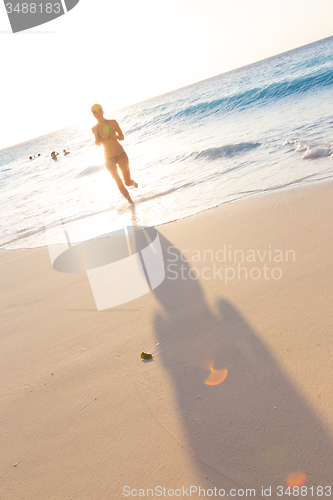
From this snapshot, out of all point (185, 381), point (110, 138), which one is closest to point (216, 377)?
point (185, 381)

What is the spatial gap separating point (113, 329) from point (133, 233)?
79.8 inches

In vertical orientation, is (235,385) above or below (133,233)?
above

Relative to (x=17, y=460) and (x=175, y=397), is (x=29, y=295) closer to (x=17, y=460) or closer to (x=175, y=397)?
(x=17, y=460)

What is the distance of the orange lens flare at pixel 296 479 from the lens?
1253mm

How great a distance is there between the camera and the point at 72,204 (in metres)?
7.45

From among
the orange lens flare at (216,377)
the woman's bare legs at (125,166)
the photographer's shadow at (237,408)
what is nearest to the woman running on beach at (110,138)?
the woman's bare legs at (125,166)

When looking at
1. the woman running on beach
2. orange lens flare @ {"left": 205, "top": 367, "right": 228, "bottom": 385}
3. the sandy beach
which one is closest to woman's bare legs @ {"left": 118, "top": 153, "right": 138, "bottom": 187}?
the woman running on beach

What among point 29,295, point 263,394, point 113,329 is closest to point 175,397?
point 263,394

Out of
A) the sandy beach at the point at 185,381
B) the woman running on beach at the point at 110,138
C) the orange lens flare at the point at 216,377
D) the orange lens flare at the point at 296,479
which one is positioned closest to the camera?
the orange lens flare at the point at 296,479

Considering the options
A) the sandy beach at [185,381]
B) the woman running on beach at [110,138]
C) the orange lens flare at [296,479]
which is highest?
the woman running on beach at [110,138]

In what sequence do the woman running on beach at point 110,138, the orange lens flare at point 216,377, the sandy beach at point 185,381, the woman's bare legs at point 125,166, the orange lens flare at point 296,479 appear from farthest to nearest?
the woman's bare legs at point 125,166 → the woman running on beach at point 110,138 → the orange lens flare at point 216,377 → the sandy beach at point 185,381 → the orange lens flare at point 296,479

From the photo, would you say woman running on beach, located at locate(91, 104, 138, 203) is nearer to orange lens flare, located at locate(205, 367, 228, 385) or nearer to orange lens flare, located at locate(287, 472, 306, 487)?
orange lens flare, located at locate(205, 367, 228, 385)

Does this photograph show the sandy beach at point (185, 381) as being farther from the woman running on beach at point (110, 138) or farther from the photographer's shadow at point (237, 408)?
the woman running on beach at point (110, 138)

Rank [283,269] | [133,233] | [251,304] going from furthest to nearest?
[133,233]
[283,269]
[251,304]
